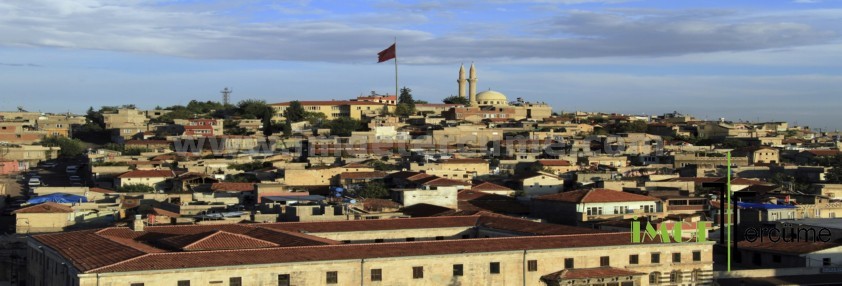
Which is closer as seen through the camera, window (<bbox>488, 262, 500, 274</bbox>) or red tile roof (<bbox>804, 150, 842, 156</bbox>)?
window (<bbox>488, 262, 500, 274</bbox>)

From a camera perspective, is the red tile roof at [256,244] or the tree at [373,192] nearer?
the red tile roof at [256,244]

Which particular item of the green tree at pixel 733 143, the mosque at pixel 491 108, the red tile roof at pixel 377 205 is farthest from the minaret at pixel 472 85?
the red tile roof at pixel 377 205

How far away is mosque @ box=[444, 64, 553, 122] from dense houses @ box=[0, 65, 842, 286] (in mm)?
325

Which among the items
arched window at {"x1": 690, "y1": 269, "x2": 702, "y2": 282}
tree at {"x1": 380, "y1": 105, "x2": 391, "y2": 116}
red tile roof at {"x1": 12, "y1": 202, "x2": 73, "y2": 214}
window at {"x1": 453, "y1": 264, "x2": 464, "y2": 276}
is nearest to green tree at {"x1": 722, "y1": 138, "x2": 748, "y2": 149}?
tree at {"x1": 380, "y1": 105, "x2": 391, "y2": 116}

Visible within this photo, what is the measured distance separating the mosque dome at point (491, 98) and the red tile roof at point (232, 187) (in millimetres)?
58367

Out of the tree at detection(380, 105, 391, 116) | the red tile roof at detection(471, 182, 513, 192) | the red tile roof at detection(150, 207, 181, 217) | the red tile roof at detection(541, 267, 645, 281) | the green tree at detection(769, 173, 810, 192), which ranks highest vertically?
the tree at detection(380, 105, 391, 116)

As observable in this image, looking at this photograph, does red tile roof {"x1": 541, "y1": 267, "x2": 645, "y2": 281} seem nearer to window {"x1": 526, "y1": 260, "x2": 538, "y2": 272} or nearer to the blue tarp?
window {"x1": 526, "y1": 260, "x2": 538, "y2": 272}

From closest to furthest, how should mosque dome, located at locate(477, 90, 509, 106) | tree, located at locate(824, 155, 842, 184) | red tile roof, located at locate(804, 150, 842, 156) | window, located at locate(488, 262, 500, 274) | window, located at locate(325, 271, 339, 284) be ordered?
window, located at locate(325, 271, 339, 284) < window, located at locate(488, 262, 500, 274) < tree, located at locate(824, 155, 842, 184) < red tile roof, located at locate(804, 150, 842, 156) < mosque dome, located at locate(477, 90, 509, 106)

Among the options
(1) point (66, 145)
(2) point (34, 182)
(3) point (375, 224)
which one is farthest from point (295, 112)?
(3) point (375, 224)

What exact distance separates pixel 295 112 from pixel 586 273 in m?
68.2

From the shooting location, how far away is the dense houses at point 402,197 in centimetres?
2700

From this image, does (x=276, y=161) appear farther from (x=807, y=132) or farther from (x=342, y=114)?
(x=807, y=132)

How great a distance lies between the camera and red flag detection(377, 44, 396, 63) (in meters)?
94.9

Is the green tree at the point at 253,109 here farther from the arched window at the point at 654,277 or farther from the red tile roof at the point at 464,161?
the arched window at the point at 654,277
